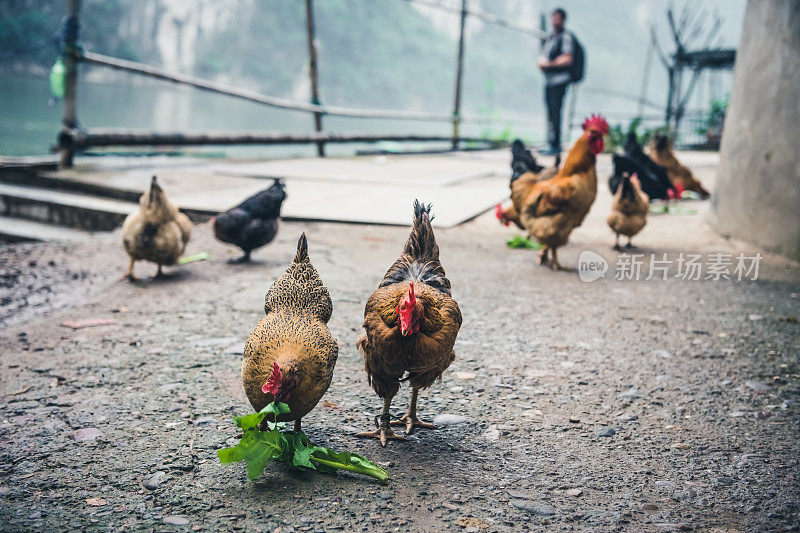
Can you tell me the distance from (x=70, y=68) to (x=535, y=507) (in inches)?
275

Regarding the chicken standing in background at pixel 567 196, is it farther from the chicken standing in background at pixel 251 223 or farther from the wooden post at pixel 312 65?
the wooden post at pixel 312 65

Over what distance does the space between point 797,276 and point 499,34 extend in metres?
78.7

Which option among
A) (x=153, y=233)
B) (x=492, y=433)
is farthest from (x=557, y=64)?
(x=492, y=433)

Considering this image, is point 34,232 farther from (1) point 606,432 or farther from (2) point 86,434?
(1) point 606,432

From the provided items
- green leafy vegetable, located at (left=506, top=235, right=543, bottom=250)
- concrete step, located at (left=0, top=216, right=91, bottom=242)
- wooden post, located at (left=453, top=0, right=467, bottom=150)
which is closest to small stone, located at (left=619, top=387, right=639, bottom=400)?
green leafy vegetable, located at (left=506, top=235, right=543, bottom=250)

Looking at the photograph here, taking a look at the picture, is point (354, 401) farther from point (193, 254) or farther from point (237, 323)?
point (193, 254)

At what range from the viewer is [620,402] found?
8.84ft

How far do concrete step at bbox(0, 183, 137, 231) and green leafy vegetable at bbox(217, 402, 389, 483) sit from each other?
4217 mm

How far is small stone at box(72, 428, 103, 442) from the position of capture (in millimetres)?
2232

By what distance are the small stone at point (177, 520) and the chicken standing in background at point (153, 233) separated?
101 inches

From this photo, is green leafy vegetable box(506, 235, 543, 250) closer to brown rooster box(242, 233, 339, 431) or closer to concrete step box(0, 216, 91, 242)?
brown rooster box(242, 233, 339, 431)

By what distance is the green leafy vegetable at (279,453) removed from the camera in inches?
75.7
